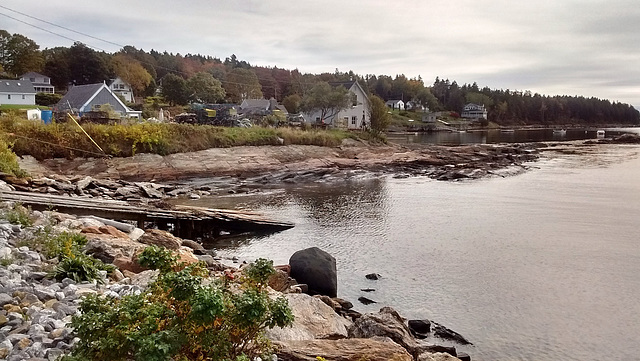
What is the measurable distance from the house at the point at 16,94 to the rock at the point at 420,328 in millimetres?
61779

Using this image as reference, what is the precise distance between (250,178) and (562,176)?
77.4 feet

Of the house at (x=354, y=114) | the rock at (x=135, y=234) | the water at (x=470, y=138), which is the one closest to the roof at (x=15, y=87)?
the house at (x=354, y=114)

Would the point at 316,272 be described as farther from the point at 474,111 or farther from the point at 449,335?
the point at 474,111

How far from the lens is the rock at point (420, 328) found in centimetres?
1079

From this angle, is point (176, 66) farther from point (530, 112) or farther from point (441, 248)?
point (530, 112)

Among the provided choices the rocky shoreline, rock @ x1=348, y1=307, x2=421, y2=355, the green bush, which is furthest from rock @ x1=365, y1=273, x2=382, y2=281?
the green bush

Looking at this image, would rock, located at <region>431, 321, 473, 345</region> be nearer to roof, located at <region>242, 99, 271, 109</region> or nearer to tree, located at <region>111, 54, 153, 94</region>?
roof, located at <region>242, 99, 271, 109</region>

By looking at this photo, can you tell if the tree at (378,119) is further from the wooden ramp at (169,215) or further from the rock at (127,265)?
the rock at (127,265)

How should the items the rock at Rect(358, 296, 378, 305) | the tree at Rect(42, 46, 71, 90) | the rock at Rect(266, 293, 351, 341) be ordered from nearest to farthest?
the rock at Rect(266, 293, 351, 341), the rock at Rect(358, 296, 378, 305), the tree at Rect(42, 46, 71, 90)

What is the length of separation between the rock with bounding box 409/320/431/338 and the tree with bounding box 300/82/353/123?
50285 millimetres

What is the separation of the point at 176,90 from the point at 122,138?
4208cm

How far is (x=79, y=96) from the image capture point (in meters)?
50.0

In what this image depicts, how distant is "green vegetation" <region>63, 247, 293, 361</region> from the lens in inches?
199

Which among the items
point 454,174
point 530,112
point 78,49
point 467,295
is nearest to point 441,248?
point 467,295
